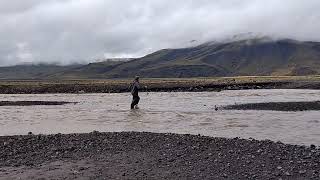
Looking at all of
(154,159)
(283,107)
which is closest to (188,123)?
(283,107)

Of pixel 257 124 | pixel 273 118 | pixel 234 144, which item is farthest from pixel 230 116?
pixel 234 144

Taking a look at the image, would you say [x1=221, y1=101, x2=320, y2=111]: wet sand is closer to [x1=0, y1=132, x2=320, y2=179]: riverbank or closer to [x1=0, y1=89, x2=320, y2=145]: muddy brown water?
[x1=0, y1=89, x2=320, y2=145]: muddy brown water

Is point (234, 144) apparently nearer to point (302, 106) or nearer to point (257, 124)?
point (257, 124)

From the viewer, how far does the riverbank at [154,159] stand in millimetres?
14109

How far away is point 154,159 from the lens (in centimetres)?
1612

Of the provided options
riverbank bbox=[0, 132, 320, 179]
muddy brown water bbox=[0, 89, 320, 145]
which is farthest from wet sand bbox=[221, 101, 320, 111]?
riverbank bbox=[0, 132, 320, 179]

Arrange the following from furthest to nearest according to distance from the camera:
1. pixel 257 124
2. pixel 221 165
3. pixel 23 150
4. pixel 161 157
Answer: pixel 257 124 < pixel 23 150 < pixel 161 157 < pixel 221 165

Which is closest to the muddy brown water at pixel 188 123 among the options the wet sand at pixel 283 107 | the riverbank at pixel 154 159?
the wet sand at pixel 283 107

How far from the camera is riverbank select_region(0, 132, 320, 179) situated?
555 inches

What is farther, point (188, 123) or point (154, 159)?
point (188, 123)

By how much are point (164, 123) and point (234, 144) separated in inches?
476

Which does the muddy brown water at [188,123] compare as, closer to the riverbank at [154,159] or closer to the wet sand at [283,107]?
the wet sand at [283,107]

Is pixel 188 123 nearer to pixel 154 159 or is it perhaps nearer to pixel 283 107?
pixel 283 107

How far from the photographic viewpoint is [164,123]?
30.6 meters
